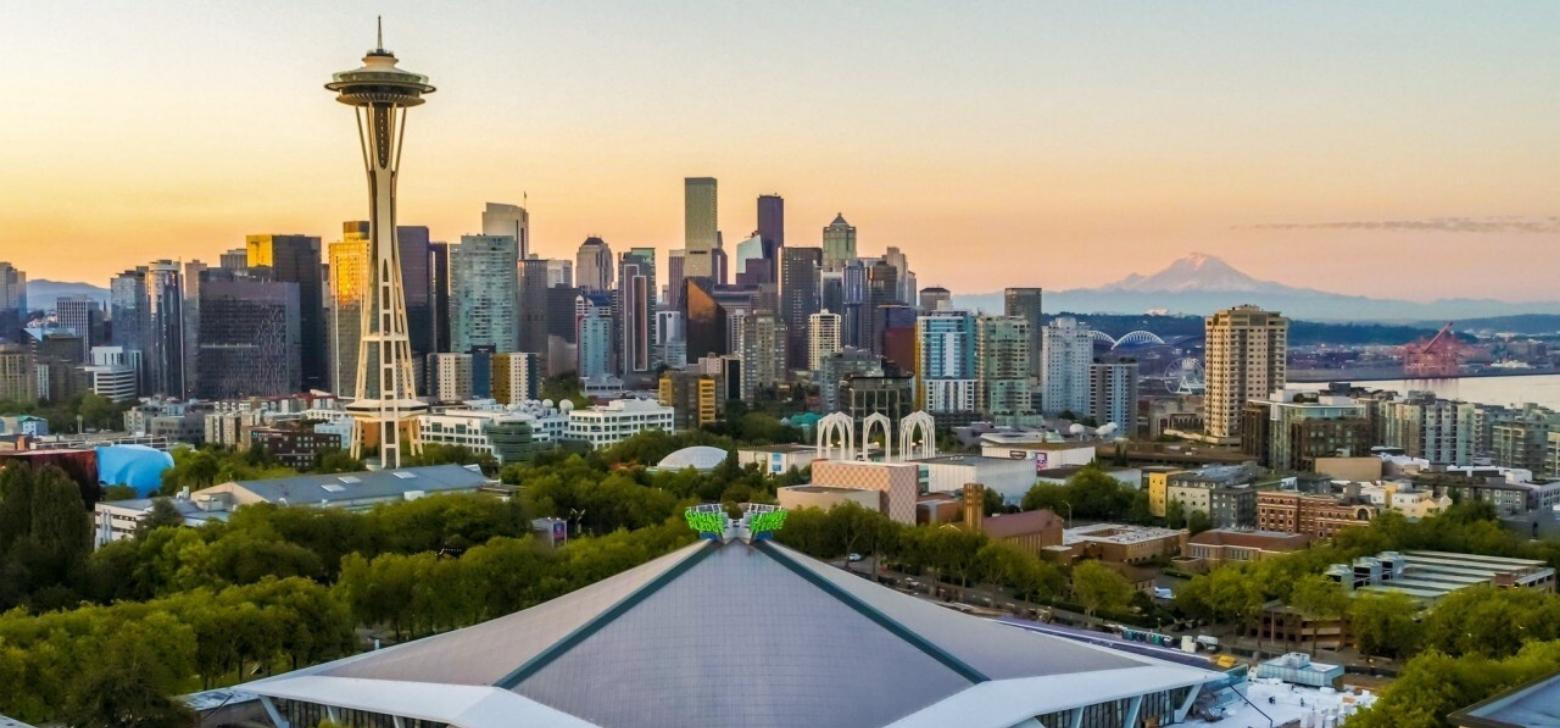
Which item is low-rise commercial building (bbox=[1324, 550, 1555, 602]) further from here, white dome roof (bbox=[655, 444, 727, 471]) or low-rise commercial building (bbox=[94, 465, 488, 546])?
white dome roof (bbox=[655, 444, 727, 471])

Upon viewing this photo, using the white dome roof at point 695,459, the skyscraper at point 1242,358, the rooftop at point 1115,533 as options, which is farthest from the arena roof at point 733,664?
the skyscraper at point 1242,358

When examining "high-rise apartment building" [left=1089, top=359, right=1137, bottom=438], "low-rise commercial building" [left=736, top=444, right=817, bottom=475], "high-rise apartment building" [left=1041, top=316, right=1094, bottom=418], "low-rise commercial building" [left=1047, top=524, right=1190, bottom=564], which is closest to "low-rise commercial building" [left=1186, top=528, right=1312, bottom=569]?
"low-rise commercial building" [left=1047, top=524, right=1190, bottom=564]

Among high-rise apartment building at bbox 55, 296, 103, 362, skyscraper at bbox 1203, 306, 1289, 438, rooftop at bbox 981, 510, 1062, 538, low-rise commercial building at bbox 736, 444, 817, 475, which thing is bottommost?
rooftop at bbox 981, 510, 1062, 538

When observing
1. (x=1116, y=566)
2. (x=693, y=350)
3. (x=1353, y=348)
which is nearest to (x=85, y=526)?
(x=1116, y=566)

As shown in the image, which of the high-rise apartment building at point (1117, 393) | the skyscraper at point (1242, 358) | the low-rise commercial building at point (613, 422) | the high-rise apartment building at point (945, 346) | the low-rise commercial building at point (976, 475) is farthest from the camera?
the high-rise apartment building at point (945, 346)

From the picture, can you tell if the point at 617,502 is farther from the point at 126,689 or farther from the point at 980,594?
the point at 126,689

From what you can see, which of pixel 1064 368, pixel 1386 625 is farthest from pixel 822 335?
pixel 1386 625

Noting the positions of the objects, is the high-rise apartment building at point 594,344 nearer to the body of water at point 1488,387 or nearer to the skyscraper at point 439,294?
the skyscraper at point 439,294
